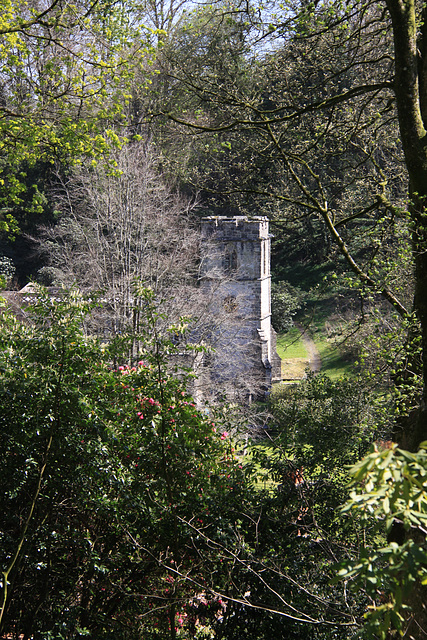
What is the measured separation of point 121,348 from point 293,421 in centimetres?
171

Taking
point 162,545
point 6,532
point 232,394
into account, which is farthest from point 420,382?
point 232,394

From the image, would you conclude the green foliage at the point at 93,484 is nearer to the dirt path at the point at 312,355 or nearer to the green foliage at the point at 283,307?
the dirt path at the point at 312,355

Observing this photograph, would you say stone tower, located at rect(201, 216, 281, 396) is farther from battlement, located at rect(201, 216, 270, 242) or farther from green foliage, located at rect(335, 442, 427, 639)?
green foliage, located at rect(335, 442, 427, 639)

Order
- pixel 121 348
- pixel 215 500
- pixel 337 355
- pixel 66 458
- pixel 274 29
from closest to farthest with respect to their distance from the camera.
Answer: pixel 66 458
pixel 215 500
pixel 121 348
pixel 274 29
pixel 337 355

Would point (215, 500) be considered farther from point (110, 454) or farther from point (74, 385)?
point (74, 385)

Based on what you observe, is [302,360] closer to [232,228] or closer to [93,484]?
[232,228]

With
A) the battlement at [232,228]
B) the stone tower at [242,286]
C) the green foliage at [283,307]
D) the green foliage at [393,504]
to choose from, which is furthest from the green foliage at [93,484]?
the green foliage at [283,307]

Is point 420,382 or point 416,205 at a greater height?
point 416,205

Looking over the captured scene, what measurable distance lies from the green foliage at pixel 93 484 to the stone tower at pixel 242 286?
1939 centimetres

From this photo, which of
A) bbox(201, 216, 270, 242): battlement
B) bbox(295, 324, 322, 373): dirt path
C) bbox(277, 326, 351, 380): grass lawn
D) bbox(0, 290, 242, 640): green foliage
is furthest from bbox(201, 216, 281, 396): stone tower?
bbox(0, 290, 242, 640): green foliage

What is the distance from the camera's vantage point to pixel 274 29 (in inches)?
206

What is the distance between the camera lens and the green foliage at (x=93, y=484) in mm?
4074

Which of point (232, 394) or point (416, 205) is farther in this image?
point (232, 394)

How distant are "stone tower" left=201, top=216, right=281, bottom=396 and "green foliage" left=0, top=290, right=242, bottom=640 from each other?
1939 cm
